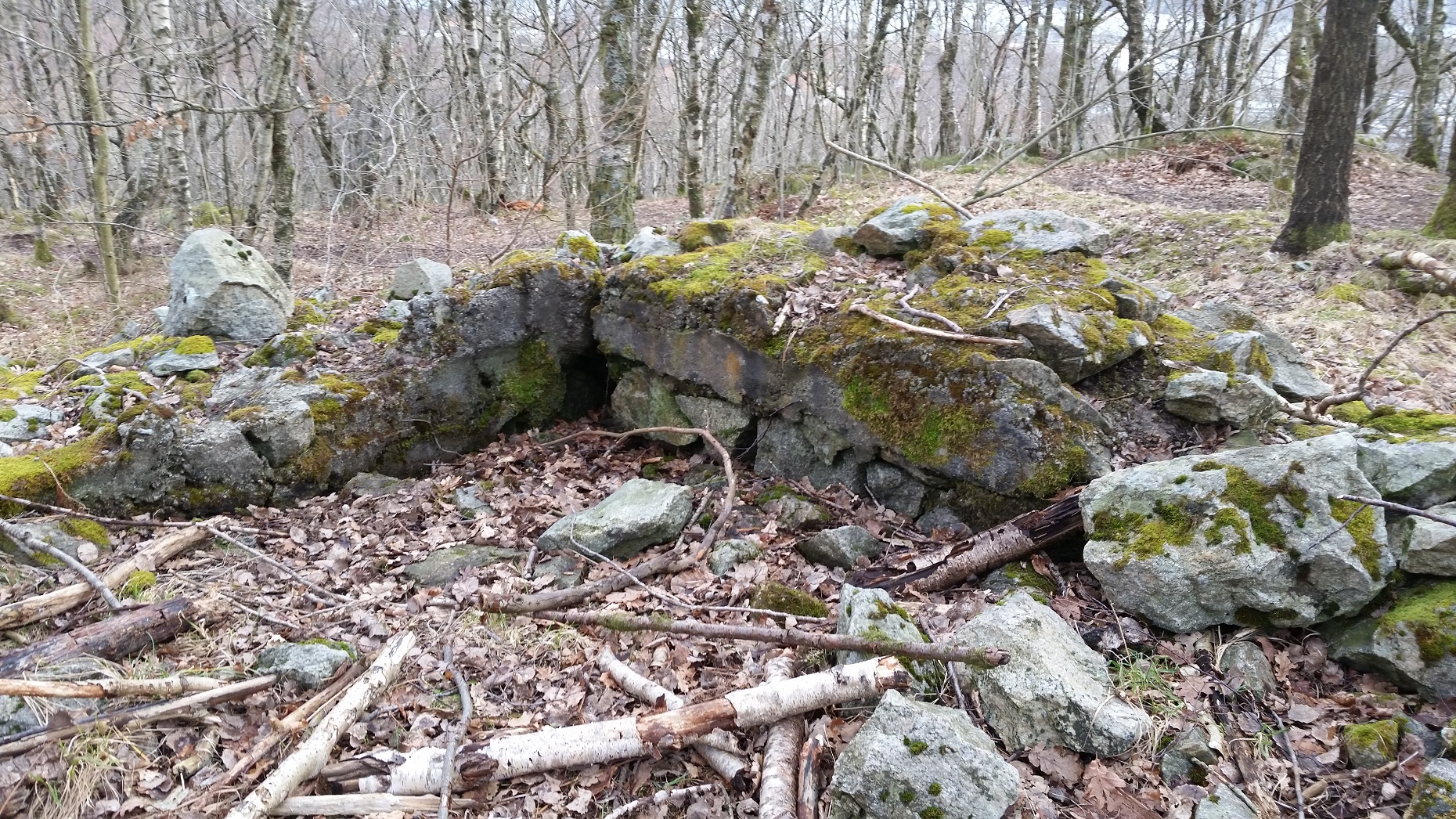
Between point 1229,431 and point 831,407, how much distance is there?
260cm

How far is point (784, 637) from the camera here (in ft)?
11.5

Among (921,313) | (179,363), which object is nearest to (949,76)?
(921,313)

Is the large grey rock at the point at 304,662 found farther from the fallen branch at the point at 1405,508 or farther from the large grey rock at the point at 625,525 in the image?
the fallen branch at the point at 1405,508

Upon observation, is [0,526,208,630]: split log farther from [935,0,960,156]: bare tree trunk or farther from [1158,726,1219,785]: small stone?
[935,0,960,156]: bare tree trunk

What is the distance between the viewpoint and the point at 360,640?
4078 mm

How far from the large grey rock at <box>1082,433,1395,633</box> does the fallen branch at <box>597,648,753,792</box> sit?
2.18 metres

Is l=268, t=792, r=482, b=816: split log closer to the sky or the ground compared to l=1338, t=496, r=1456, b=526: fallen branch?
closer to the ground

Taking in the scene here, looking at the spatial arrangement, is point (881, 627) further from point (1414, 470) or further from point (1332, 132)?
point (1332, 132)

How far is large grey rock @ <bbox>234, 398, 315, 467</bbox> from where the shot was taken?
5797 mm

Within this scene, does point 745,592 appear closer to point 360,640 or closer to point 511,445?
point 360,640

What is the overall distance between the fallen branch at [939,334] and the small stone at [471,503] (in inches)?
133

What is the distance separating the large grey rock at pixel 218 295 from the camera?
721 cm

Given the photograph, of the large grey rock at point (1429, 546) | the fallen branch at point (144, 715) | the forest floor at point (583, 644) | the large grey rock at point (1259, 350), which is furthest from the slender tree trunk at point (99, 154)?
the large grey rock at point (1429, 546)

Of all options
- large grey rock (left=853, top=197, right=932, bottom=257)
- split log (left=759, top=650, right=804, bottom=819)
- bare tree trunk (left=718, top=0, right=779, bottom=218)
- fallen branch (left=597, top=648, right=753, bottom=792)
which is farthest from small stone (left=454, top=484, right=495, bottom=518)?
bare tree trunk (left=718, top=0, right=779, bottom=218)
